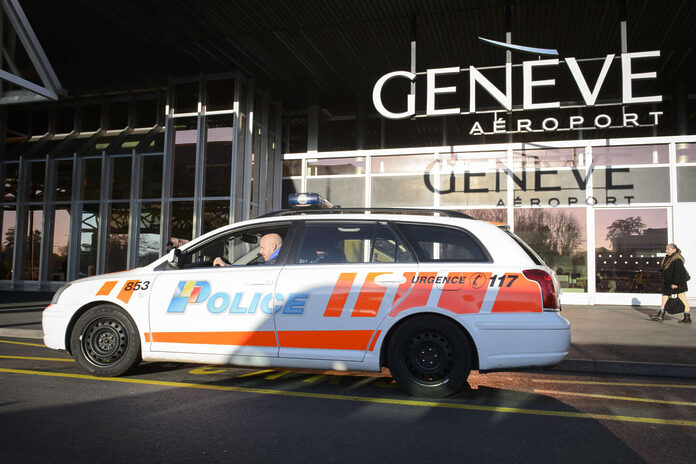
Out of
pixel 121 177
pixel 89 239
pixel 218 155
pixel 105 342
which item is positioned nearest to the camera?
pixel 105 342

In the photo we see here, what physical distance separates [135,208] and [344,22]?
9.02 m

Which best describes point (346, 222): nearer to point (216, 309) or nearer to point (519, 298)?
point (216, 309)

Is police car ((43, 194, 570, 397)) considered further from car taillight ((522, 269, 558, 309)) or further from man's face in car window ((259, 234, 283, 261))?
man's face in car window ((259, 234, 283, 261))

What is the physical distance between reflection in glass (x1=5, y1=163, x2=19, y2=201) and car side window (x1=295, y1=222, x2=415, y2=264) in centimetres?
1728

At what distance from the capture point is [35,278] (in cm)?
A: 1730

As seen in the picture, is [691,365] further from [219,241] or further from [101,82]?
[101,82]

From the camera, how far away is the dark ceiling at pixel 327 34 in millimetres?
11156

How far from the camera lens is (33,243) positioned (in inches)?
691

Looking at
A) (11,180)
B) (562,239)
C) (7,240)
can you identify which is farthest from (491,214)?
(11,180)

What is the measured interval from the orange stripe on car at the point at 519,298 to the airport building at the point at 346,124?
27.7 feet

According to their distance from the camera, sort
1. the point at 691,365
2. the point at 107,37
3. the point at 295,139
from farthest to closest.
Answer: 1. the point at 295,139
2. the point at 107,37
3. the point at 691,365

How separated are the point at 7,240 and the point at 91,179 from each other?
4.08 meters

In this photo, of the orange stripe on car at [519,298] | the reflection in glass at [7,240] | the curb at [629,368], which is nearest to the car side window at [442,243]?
the orange stripe on car at [519,298]

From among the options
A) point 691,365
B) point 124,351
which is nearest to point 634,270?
point 691,365
